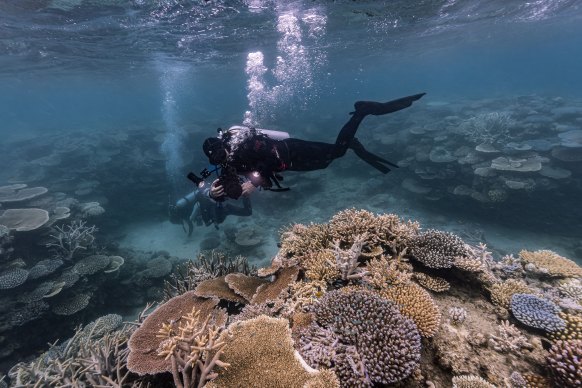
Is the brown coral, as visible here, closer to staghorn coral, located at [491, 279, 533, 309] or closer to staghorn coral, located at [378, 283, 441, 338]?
staghorn coral, located at [378, 283, 441, 338]

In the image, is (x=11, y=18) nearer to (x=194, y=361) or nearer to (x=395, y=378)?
(x=194, y=361)

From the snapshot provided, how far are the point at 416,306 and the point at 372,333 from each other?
83cm

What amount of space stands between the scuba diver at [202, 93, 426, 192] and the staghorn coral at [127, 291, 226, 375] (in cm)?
198

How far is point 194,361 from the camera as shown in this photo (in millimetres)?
2807

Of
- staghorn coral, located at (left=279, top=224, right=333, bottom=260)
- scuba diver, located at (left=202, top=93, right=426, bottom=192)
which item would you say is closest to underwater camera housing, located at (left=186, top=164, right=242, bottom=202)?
scuba diver, located at (left=202, top=93, right=426, bottom=192)

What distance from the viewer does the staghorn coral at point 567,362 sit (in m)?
3.02

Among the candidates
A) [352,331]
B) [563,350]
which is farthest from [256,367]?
[563,350]

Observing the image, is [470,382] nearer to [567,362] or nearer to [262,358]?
[567,362]

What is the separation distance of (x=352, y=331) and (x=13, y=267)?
1158 centimetres

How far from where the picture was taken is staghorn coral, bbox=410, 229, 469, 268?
4.60m

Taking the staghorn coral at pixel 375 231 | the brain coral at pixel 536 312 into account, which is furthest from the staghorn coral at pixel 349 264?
the brain coral at pixel 536 312

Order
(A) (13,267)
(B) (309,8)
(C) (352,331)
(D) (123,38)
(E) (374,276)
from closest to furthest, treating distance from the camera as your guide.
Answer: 1. (C) (352,331)
2. (E) (374,276)
3. (A) (13,267)
4. (B) (309,8)
5. (D) (123,38)

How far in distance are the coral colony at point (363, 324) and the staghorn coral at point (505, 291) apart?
0.01 m

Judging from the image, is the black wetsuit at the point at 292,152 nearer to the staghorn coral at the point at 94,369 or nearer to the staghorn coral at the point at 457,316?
the staghorn coral at the point at 94,369
